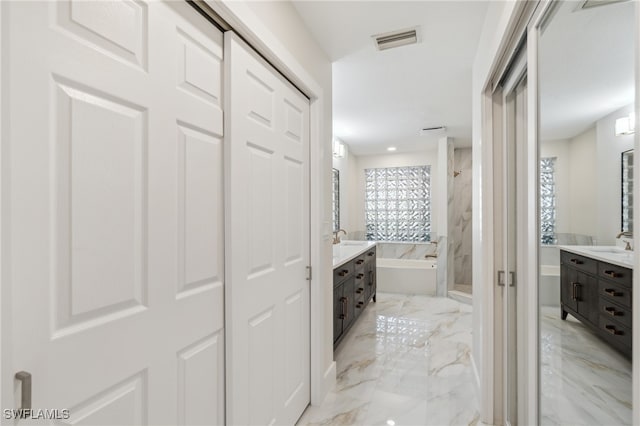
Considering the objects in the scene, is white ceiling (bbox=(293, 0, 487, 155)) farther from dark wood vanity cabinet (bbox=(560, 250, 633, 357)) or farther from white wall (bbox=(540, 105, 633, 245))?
dark wood vanity cabinet (bbox=(560, 250, 633, 357))

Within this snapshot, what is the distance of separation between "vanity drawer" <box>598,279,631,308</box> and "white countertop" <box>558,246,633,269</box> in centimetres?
5

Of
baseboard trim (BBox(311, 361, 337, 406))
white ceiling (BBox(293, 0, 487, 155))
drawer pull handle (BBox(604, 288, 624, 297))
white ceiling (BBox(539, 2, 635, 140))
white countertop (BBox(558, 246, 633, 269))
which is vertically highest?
A: white ceiling (BBox(293, 0, 487, 155))

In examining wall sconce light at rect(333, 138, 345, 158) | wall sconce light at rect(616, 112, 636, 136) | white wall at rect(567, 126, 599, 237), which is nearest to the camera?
wall sconce light at rect(616, 112, 636, 136)

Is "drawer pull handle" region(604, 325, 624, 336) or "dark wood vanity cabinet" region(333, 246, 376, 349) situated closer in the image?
"drawer pull handle" region(604, 325, 624, 336)

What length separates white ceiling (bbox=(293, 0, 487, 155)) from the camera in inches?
68.4

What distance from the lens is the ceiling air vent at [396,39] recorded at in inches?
76.7

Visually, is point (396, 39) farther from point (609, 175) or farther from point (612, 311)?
point (612, 311)

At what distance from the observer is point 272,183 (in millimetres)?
1573

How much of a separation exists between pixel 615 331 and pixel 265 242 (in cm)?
125

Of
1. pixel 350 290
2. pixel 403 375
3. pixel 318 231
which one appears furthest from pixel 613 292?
pixel 350 290

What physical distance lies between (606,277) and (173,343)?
4.02 ft

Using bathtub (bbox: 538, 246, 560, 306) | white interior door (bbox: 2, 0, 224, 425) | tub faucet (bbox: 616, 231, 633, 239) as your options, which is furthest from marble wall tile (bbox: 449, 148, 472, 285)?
white interior door (bbox: 2, 0, 224, 425)

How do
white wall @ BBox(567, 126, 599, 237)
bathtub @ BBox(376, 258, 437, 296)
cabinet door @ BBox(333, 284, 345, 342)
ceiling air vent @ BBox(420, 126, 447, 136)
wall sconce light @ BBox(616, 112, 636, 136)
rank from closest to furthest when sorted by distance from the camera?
wall sconce light @ BBox(616, 112, 636, 136) < white wall @ BBox(567, 126, 599, 237) < cabinet door @ BBox(333, 284, 345, 342) < ceiling air vent @ BBox(420, 126, 447, 136) < bathtub @ BBox(376, 258, 437, 296)

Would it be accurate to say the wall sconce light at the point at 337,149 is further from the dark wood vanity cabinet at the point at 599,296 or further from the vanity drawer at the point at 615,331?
the vanity drawer at the point at 615,331
